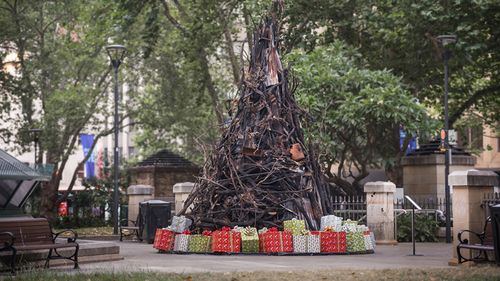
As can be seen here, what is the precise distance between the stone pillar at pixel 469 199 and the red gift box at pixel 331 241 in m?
3.55

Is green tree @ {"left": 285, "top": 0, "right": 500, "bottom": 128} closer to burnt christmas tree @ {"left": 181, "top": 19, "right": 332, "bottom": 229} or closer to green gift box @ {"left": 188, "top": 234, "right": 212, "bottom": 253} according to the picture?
burnt christmas tree @ {"left": 181, "top": 19, "right": 332, "bottom": 229}

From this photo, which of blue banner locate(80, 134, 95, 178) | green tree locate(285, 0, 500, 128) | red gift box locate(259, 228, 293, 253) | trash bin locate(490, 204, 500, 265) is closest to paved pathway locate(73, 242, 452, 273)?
red gift box locate(259, 228, 293, 253)

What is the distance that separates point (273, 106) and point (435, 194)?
465 inches

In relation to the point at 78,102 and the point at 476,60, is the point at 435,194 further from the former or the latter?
the point at 78,102

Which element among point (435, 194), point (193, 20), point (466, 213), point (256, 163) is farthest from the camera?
point (193, 20)

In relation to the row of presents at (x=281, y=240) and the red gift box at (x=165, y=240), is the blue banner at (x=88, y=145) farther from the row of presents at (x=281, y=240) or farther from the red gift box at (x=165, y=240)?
the row of presents at (x=281, y=240)

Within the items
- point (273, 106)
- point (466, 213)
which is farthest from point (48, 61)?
point (466, 213)

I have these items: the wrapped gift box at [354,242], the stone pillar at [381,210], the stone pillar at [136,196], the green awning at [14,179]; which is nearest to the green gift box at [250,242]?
the wrapped gift box at [354,242]

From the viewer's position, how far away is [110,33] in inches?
1497

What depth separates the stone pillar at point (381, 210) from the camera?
82.8 feet

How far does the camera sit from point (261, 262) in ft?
57.3

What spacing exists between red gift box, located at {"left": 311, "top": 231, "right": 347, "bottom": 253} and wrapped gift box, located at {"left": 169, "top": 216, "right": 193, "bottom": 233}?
2839 mm

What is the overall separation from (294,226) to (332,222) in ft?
3.32

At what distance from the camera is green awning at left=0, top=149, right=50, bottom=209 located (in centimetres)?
1748
